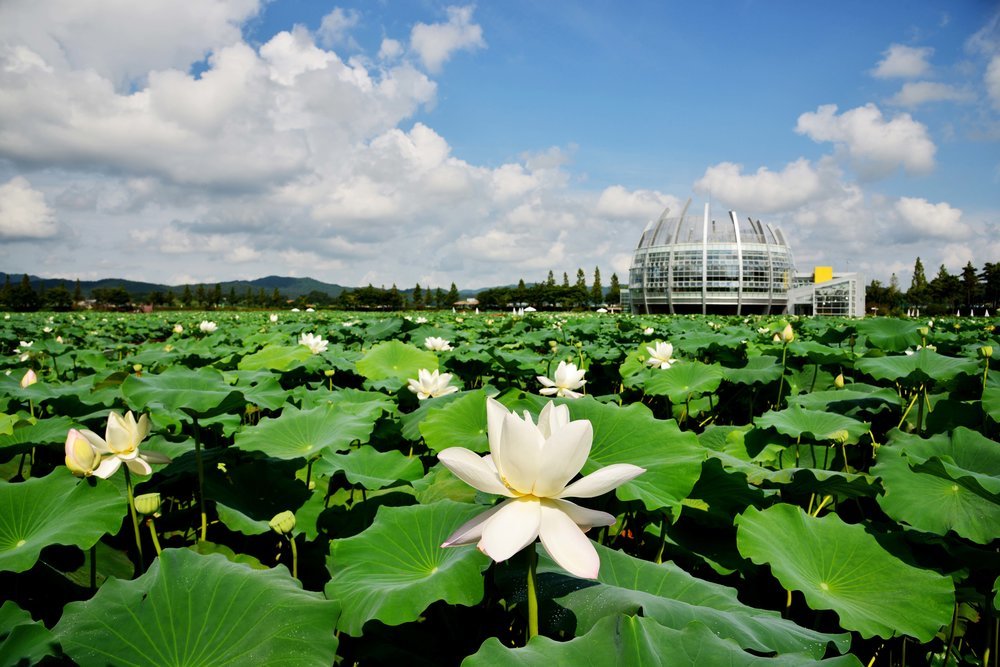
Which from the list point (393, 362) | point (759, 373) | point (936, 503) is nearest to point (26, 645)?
point (936, 503)

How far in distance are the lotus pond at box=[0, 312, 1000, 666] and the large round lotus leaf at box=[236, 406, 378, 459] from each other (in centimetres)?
1

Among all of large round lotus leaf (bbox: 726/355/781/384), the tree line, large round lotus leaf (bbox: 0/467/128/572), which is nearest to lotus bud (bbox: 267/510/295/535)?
large round lotus leaf (bbox: 0/467/128/572)

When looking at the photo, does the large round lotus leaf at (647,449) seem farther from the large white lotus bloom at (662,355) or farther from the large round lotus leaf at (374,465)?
the large white lotus bloom at (662,355)

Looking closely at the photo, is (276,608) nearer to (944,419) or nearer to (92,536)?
(92,536)

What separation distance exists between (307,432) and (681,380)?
6.79ft

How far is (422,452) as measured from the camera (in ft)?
8.67

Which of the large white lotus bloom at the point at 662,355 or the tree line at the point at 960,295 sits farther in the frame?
the tree line at the point at 960,295

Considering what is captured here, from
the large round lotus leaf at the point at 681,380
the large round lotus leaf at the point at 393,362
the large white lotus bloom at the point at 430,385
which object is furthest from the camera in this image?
the large round lotus leaf at the point at 393,362

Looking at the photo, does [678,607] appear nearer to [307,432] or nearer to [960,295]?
[307,432]

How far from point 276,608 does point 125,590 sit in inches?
12.2

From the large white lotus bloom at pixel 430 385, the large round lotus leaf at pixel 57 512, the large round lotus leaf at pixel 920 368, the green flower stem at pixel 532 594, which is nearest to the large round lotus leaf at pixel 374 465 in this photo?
the large round lotus leaf at pixel 57 512

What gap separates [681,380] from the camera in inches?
120

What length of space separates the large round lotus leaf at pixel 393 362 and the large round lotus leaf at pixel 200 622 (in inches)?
97.8

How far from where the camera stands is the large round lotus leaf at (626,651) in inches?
29.0
